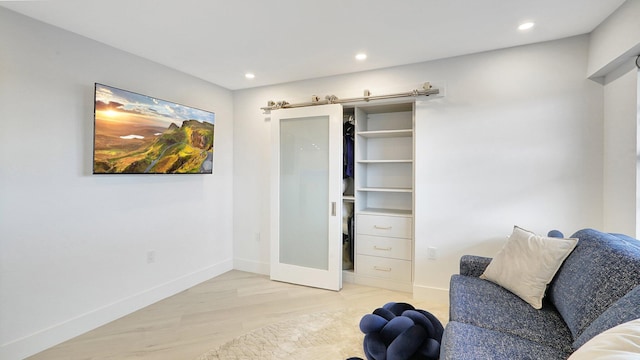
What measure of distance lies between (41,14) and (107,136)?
0.92m

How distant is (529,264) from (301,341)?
170 cm

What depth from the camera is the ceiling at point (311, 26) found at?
193cm

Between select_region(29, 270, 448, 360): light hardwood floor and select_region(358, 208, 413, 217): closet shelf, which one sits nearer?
select_region(29, 270, 448, 360): light hardwood floor

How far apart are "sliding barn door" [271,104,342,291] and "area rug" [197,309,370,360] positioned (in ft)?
2.50

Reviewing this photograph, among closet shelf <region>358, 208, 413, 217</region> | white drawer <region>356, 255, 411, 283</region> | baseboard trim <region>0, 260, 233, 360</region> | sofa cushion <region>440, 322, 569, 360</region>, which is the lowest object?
baseboard trim <region>0, 260, 233, 360</region>

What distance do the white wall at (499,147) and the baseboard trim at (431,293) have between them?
13mm

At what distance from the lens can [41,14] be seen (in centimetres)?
202

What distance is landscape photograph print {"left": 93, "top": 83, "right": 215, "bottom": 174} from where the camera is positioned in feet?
7.93

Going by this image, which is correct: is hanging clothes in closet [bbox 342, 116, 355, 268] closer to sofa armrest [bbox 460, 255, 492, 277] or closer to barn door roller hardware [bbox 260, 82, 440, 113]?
barn door roller hardware [bbox 260, 82, 440, 113]

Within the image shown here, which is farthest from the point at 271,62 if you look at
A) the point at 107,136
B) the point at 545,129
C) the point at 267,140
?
the point at 545,129

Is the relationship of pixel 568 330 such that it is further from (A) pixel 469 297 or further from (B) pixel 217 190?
(B) pixel 217 190

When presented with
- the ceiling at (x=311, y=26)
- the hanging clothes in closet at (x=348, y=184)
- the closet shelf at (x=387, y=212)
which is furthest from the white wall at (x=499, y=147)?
the hanging clothes in closet at (x=348, y=184)

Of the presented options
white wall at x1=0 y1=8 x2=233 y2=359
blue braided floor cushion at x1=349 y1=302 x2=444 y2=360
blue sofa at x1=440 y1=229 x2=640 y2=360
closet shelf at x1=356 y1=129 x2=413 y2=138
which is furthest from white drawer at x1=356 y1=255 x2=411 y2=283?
white wall at x1=0 y1=8 x2=233 y2=359

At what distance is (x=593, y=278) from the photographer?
1401mm
